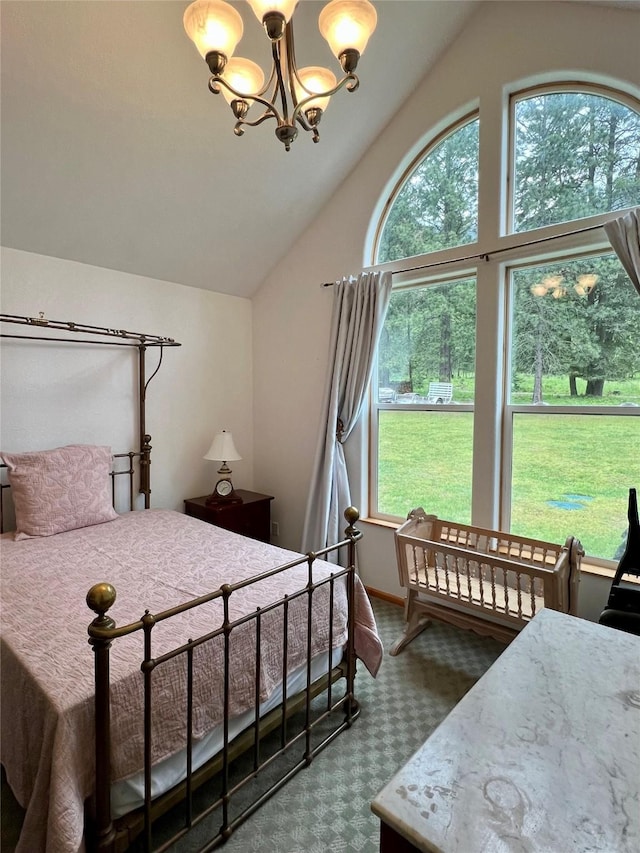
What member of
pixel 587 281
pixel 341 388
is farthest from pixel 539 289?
pixel 341 388

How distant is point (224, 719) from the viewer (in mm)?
1369

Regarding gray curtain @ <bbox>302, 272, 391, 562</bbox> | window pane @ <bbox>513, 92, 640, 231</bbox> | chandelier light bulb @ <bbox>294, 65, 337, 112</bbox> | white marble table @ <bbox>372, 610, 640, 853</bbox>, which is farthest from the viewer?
gray curtain @ <bbox>302, 272, 391, 562</bbox>

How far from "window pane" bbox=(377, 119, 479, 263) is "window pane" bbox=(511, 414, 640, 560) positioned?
4.35 feet

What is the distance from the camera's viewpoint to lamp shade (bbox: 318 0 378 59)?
134 cm

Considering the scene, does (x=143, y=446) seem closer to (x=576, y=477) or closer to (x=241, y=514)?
(x=241, y=514)

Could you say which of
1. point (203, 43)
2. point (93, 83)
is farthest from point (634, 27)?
point (93, 83)

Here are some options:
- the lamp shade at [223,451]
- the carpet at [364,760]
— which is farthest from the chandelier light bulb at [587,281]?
the lamp shade at [223,451]

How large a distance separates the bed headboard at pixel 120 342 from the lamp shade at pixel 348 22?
2096mm

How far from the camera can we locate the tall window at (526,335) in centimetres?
227

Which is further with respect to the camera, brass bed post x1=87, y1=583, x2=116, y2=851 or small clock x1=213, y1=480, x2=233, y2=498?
small clock x1=213, y1=480, x2=233, y2=498

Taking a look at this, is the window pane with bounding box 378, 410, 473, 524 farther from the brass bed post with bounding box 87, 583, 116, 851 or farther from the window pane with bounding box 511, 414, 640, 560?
the brass bed post with bounding box 87, 583, 116, 851

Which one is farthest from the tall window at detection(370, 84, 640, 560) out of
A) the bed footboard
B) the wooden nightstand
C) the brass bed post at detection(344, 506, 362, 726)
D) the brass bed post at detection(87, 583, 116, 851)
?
the brass bed post at detection(87, 583, 116, 851)

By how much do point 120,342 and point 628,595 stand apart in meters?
3.35

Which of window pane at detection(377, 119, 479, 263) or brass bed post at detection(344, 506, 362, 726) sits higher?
window pane at detection(377, 119, 479, 263)
